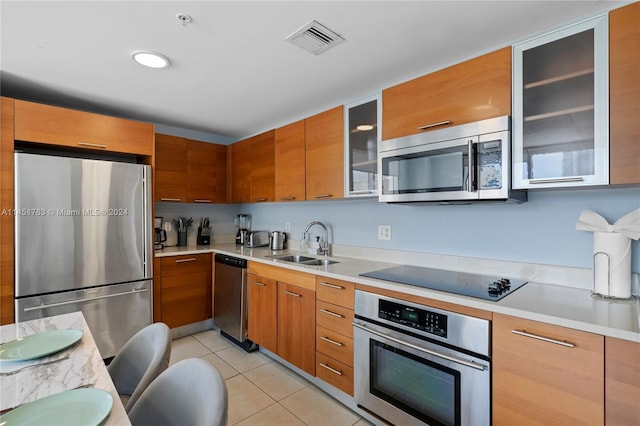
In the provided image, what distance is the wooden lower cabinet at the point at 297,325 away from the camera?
2.19 m

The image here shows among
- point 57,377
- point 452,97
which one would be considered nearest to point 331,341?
point 57,377

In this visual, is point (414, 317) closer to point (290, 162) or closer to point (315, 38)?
point (315, 38)

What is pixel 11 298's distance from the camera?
2.19 meters

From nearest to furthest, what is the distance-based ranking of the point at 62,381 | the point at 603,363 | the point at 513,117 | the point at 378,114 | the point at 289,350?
the point at 62,381, the point at 603,363, the point at 513,117, the point at 378,114, the point at 289,350

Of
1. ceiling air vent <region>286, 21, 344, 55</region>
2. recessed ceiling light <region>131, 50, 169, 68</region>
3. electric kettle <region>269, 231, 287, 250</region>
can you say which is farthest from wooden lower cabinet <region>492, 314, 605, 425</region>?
recessed ceiling light <region>131, 50, 169, 68</region>

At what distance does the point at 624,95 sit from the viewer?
1.28m

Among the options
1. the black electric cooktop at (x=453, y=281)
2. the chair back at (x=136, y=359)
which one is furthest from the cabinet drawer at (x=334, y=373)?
the chair back at (x=136, y=359)

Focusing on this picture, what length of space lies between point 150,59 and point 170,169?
1.53m

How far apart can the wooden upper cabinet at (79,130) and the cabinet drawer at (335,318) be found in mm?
2156

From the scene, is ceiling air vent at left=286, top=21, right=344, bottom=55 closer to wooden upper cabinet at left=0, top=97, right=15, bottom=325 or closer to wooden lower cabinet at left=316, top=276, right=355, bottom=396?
wooden lower cabinet at left=316, top=276, right=355, bottom=396

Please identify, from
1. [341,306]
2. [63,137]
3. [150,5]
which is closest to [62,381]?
[341,306]

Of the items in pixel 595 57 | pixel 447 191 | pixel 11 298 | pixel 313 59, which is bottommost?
pixel 11 298

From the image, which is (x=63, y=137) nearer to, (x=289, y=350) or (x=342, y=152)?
(x=342, y=152)

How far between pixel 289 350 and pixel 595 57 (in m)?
2.51
